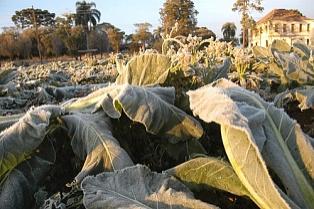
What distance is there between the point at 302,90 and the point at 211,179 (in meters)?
1.64

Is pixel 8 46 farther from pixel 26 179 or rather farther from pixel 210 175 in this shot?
pixel 210 175

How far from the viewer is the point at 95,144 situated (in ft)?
5.26

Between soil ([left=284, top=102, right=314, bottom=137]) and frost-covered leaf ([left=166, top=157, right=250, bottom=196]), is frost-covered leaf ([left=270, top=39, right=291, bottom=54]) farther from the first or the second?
frost-covered leaf ([left=166, top=157, right=250, bottom=196])

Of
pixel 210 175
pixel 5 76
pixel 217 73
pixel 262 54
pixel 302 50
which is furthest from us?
pixel 5 76

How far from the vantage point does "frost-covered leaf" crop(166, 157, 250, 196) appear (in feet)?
4.20

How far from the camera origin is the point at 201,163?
1352 millimetres

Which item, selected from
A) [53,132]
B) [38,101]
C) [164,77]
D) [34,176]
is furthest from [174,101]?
[38,101]

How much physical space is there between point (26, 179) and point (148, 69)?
2.64 ft

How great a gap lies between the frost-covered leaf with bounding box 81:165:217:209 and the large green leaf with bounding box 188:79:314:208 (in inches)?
6.4

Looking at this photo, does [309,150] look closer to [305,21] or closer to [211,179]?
[211,179]

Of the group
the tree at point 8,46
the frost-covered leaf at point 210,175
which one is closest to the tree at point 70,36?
the tree at point 8,46

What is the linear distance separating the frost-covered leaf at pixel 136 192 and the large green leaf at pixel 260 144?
163 mm

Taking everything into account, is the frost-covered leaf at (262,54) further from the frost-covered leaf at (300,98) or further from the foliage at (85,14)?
the foliage at (85,14)

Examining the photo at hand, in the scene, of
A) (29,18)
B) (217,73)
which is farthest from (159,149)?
(29,18)
